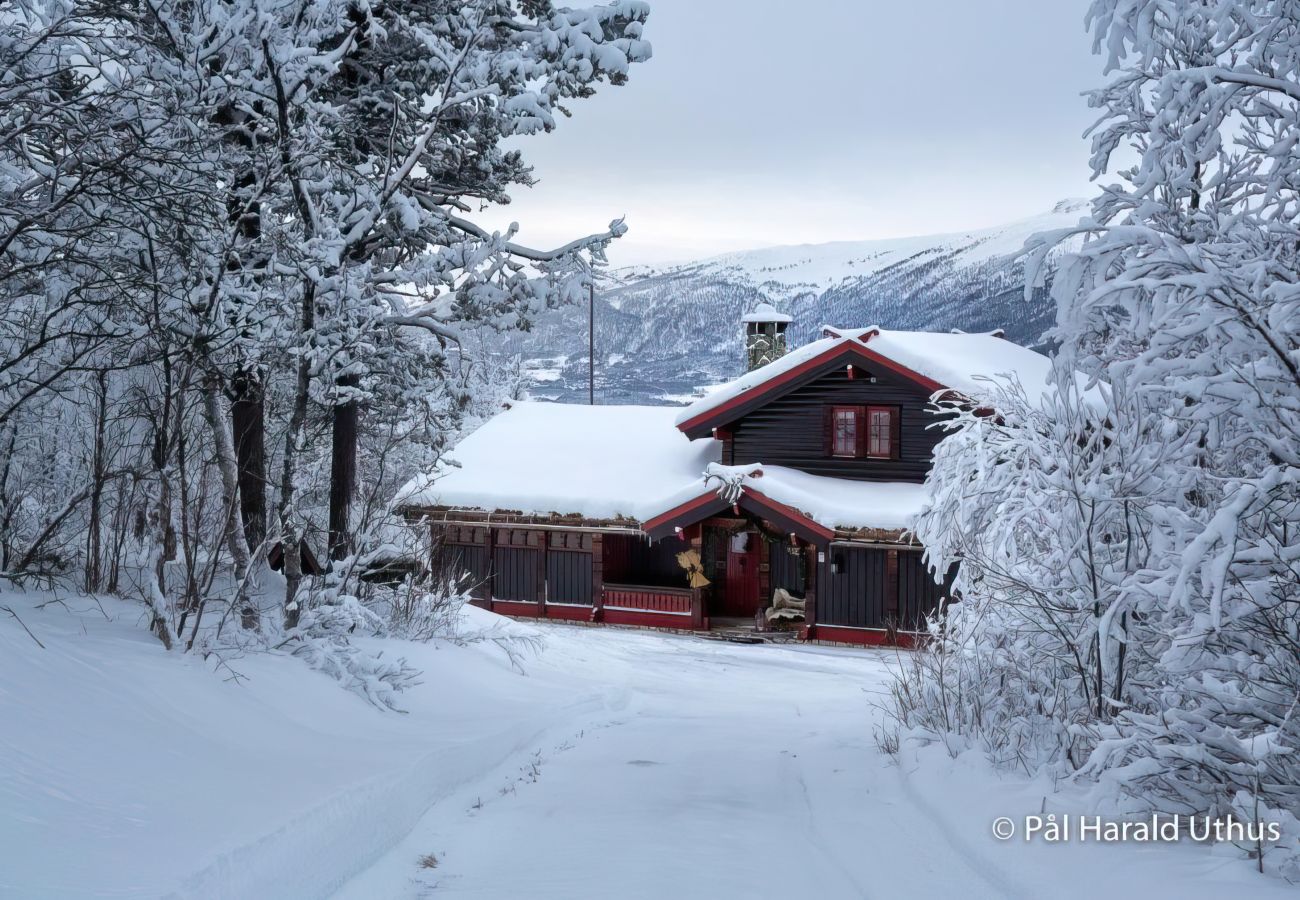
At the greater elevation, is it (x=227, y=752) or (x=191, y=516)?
(x=191, y=516)

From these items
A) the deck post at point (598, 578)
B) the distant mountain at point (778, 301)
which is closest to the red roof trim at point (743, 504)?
the deck post at point (598, 578)

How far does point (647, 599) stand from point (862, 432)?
21.2 feet

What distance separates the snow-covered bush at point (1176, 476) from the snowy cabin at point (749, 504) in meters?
12.5

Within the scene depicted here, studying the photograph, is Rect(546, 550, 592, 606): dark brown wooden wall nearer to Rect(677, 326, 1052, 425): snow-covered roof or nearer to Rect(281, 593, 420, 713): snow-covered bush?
Rect(677, 326, 1052, 425): snow-covered roof

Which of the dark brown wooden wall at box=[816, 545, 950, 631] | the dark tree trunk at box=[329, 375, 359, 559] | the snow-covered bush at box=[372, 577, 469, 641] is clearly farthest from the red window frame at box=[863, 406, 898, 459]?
the dark tree trunk at box=[329, 375, 359, 559]

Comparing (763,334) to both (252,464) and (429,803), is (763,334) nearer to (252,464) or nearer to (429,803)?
(252,464)

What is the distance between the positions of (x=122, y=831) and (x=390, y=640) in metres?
6.86

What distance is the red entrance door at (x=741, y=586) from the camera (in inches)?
1000

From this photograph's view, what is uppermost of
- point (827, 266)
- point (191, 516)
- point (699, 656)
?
point (827, 266)

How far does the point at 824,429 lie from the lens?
79.6 feet

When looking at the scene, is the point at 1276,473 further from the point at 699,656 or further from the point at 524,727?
the point at 699,656

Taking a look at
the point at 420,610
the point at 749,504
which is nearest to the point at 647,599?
the point at 749,504

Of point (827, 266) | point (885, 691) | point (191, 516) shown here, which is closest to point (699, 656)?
point (885, 691)

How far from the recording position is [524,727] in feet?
34.9
